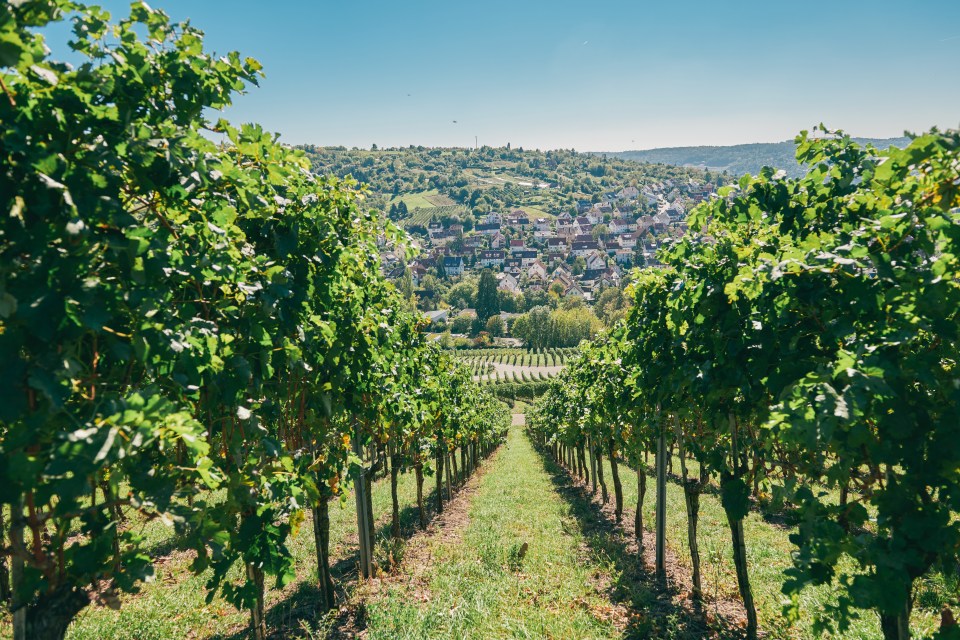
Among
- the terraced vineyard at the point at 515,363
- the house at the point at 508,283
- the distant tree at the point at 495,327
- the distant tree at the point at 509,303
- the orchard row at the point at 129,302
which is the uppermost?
the house at the point at 508,283

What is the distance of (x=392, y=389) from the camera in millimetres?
8047

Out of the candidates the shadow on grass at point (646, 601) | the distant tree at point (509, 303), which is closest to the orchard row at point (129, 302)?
the shadow on grass at point (646, 601)

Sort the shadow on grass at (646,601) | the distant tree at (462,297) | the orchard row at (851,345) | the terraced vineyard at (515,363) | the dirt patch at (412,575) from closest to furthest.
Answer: the orchard row at (851,345)
the shadow on grass at (646,601)
the dirt patch at (412,575)
the terraced vineyard at (515,363)
the distant tree at (462,297)

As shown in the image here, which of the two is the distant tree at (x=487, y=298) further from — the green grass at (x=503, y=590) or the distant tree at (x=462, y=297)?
the green grass at (x=503, y=590)

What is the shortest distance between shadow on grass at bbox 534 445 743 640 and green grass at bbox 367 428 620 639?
0.34m

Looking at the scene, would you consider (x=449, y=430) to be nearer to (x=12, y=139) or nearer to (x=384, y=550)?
(x=384, y=550)

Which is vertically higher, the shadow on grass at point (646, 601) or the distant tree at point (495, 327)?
the shadow on grass at point (646, 601)

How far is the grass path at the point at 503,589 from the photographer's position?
6.98 metres

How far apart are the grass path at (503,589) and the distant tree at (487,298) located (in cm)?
12696

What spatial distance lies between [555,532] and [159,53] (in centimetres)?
1246

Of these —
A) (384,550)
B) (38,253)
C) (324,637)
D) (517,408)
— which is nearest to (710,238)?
(38,253)

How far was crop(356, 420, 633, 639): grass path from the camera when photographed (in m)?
6.98

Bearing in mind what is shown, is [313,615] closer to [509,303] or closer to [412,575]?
[412,575]

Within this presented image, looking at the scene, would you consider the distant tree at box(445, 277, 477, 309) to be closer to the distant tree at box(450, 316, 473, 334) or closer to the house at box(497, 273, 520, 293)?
the distant tree at box(450, 316, 473, 334)
